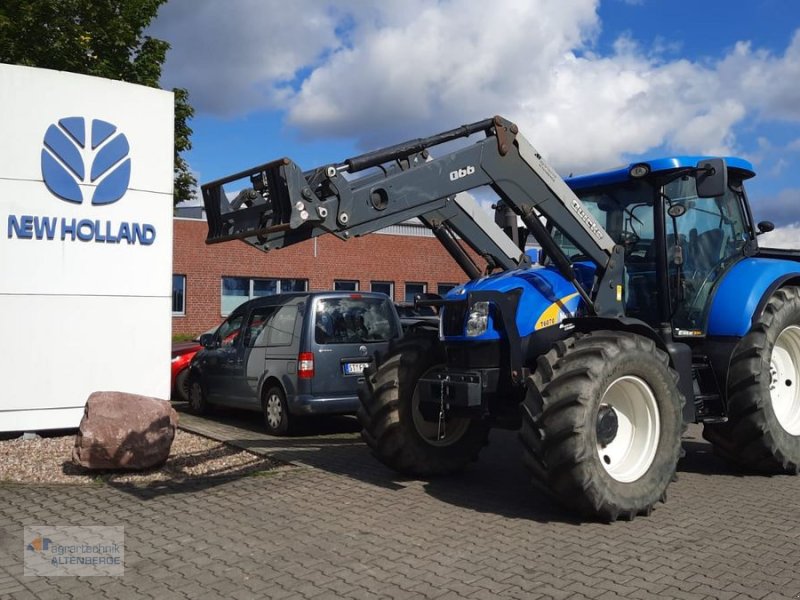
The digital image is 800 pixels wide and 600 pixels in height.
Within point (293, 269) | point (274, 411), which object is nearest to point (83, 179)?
point (274, 411)

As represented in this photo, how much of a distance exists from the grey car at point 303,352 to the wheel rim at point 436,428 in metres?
2.07

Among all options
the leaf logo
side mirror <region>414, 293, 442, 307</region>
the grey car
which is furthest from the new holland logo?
side mirror <region>414, 293, 442, 307</region>

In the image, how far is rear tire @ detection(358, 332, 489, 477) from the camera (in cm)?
675

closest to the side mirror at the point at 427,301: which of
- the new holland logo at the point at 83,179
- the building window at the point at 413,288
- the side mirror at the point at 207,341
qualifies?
the new holland logo at the point at 83,179

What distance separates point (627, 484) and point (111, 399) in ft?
16.0

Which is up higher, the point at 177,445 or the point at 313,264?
the point at 313,264

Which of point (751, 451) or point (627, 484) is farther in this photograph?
point (751, 451)

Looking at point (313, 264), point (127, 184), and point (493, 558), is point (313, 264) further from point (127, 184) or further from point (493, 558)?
point (493, 558)

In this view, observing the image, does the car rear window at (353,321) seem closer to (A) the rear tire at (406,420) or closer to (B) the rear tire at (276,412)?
(B) the rear tire at (276,412)

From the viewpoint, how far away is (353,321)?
10.1 m

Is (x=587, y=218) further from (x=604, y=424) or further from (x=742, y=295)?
(x=604, y=424)

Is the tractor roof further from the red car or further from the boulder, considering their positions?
the red car

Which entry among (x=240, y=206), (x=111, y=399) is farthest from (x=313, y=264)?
(x=240, y=206)

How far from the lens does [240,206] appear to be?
226 inches
